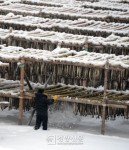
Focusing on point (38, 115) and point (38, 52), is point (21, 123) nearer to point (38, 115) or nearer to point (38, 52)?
point (38, 115)

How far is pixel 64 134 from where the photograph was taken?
12805 mm

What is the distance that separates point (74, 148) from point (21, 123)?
105 inches

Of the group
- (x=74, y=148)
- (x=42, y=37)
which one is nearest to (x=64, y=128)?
(x=74, y=148)

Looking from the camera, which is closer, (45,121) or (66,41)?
(45,121)

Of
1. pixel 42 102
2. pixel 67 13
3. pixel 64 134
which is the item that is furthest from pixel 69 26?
pixel 64 134

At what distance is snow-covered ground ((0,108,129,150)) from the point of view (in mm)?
11703

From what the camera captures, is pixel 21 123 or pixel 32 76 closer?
pixel 21 123

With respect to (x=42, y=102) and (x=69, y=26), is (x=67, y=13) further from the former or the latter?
(x=42, y=102)

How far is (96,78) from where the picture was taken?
14656mm

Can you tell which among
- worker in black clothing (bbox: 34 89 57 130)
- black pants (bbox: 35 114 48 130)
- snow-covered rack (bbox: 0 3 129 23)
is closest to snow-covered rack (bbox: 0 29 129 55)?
worker in black clothing (bbox: 34 89 57 130)

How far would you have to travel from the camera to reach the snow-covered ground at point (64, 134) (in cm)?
1170

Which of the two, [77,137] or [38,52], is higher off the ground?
[38,52]

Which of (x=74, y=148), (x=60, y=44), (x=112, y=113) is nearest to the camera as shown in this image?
(x=74, y=148)

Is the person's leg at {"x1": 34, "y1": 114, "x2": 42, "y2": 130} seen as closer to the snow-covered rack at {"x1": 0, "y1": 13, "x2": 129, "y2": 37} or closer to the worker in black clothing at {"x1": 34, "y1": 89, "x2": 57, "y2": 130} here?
the worker in black clothing at {"x1": 34, "y1": 89, "x2": 57, "y2": 130}
